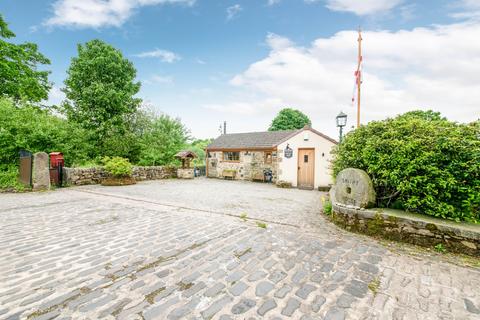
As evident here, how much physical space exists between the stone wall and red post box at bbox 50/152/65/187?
10.1 metres

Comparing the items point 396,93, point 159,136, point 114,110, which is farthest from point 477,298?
point 114,110

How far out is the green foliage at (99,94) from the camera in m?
17.2

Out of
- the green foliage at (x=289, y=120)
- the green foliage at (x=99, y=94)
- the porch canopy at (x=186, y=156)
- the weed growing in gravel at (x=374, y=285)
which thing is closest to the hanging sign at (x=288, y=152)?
the porch canopy at (x=186, y=156)

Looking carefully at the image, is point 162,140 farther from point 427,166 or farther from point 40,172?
point 427,166

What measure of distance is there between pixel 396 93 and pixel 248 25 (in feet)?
36.3

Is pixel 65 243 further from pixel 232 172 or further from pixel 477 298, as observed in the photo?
pixel 232 172

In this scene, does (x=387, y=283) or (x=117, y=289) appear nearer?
(x=117, y=289)

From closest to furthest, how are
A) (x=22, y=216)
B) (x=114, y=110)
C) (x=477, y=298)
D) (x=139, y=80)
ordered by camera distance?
(x=477, y=298) < (x=22, y=216) < (x=114, y=110) < (x=139, y=80)

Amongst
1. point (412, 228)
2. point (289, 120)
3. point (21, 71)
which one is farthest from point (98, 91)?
point (289, 120)

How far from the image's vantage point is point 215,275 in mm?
2656

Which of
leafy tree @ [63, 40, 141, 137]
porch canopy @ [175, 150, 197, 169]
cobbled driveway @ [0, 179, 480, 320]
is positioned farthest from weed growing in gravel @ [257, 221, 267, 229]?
leafy tree @ [63, 40, 141, 137]

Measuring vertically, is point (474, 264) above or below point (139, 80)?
below

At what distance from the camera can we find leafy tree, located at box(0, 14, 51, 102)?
48.8 ft

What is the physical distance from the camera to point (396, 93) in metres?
14.1
